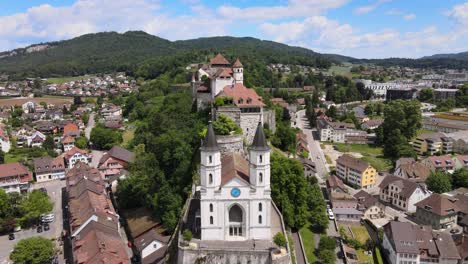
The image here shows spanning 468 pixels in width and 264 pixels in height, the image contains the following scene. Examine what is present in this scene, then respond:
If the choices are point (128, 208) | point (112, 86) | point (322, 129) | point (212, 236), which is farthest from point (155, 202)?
point (112, 86)

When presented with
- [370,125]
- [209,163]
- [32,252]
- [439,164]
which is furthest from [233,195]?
[370,125]

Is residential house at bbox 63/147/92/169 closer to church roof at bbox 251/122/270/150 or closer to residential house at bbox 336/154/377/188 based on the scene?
residential house at bbox 336/154/377/188

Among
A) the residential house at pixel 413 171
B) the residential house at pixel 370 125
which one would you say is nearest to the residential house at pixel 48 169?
the residential house at pixel 413 171

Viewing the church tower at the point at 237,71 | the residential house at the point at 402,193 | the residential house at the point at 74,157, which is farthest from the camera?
the residential house at the point at 74,157

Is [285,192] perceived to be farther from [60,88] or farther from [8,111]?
[60,88]

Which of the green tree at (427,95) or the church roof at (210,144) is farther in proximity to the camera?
the green tree at (427,95)

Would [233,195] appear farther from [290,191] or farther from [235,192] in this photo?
[290,191]

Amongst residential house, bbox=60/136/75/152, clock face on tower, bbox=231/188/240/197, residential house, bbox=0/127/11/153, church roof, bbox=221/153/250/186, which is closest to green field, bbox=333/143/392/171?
church roof, bbox=221/153/250/186

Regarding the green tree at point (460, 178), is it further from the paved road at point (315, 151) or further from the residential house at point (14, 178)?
the residential house at point (14, 178)
